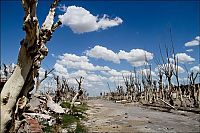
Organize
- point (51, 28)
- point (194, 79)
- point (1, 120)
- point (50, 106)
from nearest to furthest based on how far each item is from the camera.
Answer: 1. point (1, 120)
2. point (51, 28)
3. point (50, 106)
4. point (194, 79)

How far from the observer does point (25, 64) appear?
17.0ft

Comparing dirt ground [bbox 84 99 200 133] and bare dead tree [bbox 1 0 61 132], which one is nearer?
bare dead tree [bbox 1 0 61 132]

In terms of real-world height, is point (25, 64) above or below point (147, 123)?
above

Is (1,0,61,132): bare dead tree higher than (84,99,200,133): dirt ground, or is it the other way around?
(1,0,61,132): bare dead tree

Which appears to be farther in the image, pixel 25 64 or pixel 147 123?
pixel 147 123

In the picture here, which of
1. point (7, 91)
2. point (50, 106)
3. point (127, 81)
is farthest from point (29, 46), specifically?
point (127, 81)

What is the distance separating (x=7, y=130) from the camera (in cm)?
513

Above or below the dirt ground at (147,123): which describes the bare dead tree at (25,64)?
above

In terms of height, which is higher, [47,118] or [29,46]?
[29,46]

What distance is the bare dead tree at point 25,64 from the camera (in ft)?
16.2

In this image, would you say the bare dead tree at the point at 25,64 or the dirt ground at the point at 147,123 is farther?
the dirt ground at the point at 147,123

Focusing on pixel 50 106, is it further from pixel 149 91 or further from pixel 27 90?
pixel 149 91

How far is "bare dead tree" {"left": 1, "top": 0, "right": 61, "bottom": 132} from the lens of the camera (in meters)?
4.95

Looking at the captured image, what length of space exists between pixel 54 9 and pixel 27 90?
1.72 m
